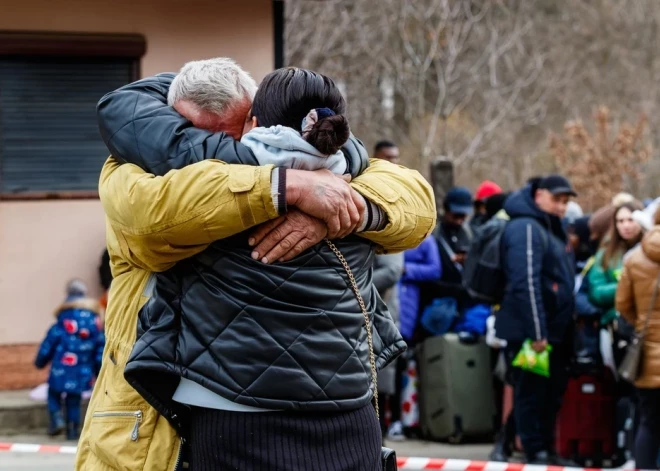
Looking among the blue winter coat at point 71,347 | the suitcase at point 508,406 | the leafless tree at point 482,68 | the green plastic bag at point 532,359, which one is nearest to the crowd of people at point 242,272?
the green plastic bag at point 532,359

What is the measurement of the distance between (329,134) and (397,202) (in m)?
0.34

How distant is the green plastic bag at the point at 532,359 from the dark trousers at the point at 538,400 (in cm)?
7

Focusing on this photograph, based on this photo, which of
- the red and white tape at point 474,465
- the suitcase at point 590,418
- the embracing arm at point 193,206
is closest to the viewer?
the embracing arm at point 193,206

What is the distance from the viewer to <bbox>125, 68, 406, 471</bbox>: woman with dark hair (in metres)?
2.88

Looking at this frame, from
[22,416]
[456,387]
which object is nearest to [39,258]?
[22,416]

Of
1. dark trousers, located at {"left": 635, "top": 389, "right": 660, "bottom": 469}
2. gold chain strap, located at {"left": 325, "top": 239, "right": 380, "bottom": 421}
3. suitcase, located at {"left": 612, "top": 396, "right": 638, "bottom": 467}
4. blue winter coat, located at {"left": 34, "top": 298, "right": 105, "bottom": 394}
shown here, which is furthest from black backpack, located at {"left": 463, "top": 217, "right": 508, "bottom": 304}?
gold chain strap, located at {"left": 325, "top": 239, "right": 380, "bottom": 421}

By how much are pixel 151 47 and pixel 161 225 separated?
7.07 m

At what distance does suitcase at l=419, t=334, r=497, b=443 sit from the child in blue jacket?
95.8 inches

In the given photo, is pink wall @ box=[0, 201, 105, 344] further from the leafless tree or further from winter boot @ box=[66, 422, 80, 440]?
the leafless tree

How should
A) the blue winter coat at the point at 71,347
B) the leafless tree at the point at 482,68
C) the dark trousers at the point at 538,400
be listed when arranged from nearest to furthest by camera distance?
1. the dark trousers at the point at 538,400
2. the blue winter coat at the point at 71,347
3. the leafless tree at the point at 482,68

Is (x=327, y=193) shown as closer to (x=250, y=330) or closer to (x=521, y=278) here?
(x=250, y=330)

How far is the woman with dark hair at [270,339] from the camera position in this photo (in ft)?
9.44

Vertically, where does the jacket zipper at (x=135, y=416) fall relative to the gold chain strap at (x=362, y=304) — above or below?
below

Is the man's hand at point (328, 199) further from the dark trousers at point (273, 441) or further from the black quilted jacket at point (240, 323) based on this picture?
the dark trousers at point (273, 441)
